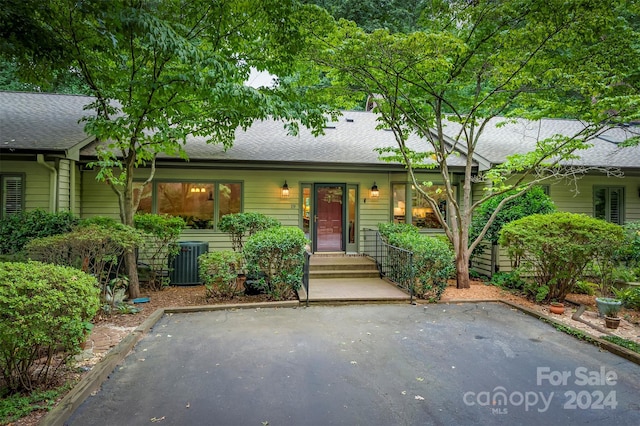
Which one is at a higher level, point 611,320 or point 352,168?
point 352,168

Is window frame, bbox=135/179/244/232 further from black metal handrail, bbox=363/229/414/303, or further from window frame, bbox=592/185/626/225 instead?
window frame, bbox=592/185/626/225

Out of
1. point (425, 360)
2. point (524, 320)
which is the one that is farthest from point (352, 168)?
point (425, 360)

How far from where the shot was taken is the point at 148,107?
18.6 ft

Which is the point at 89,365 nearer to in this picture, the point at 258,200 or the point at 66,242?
the point at 66,242

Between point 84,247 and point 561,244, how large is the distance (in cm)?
766

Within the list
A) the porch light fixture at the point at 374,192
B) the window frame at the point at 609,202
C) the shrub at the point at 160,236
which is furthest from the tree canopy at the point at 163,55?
the window frame at the point at 609,202

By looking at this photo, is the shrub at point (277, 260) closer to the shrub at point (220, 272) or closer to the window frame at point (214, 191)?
the shrub at point (220, 272)

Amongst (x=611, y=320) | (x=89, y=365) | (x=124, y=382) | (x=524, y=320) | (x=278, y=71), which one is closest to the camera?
(x=124, y=382)

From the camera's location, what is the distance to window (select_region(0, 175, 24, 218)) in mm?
7242

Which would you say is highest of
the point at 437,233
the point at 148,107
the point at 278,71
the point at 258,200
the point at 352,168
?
the point at 278,71

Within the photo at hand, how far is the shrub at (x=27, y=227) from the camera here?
6.25 metres

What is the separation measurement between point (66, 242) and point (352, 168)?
6084mm

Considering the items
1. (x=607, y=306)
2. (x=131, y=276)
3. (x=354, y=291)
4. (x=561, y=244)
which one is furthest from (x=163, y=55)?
(x=607, y=306)

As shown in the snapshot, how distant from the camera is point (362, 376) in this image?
3461mm
